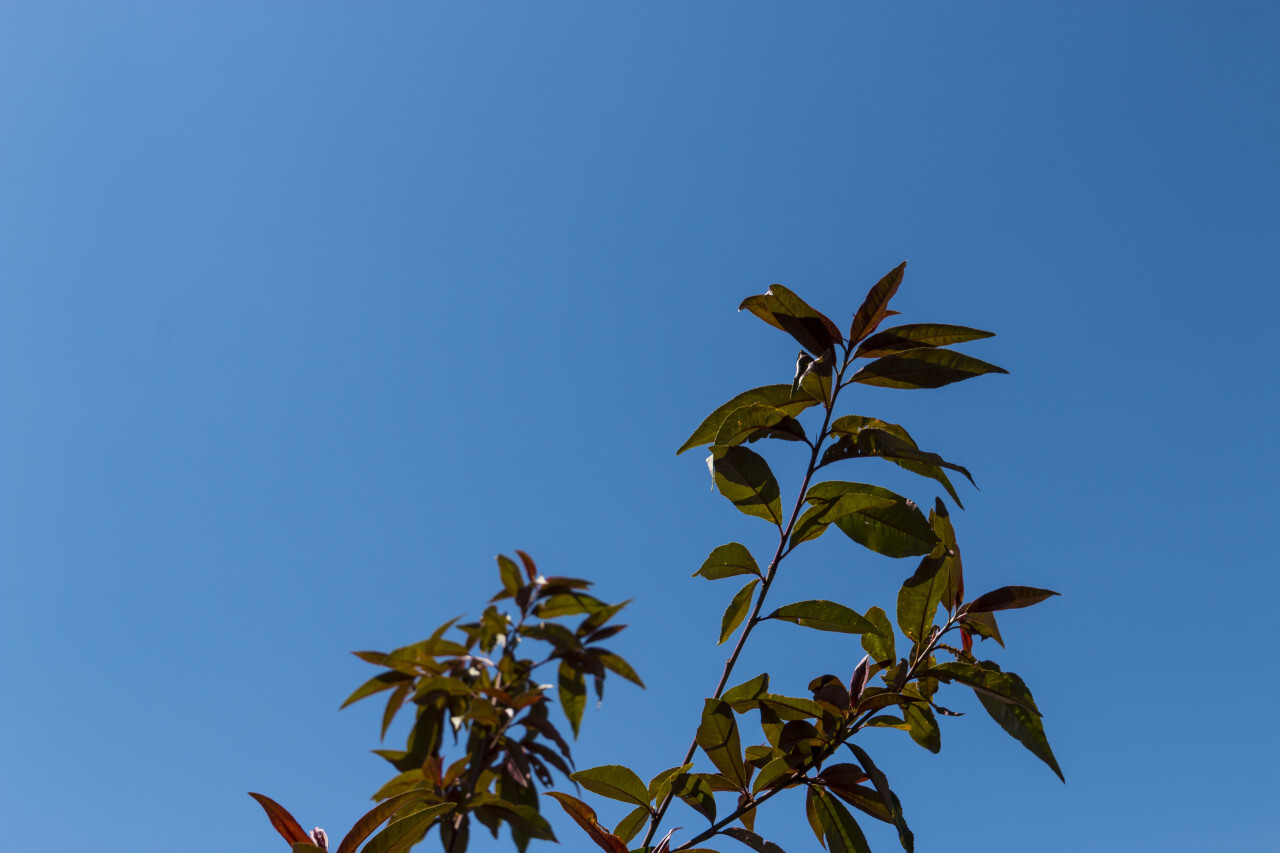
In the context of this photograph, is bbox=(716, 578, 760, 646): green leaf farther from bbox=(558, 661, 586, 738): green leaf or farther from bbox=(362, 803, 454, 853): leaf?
bbox=(558, 661, 586, 738): green leaf

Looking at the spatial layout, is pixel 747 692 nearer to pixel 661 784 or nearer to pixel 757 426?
pixel 661 784

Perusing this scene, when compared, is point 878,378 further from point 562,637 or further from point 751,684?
point 562,637

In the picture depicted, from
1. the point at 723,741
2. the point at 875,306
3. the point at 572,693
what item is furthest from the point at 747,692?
the point at 572,693

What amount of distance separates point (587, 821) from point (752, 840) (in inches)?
11.1

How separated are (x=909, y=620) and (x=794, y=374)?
508 millimetres

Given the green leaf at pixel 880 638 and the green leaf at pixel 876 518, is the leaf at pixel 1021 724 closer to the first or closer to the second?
the green leaf at pixel 880 638

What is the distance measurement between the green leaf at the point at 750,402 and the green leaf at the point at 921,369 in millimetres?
113

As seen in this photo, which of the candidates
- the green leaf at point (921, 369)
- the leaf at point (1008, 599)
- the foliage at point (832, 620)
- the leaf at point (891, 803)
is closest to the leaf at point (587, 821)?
the foliage at point (832, 620)

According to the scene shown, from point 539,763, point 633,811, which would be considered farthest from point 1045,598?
point 539,763

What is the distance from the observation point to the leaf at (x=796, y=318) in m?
1.39

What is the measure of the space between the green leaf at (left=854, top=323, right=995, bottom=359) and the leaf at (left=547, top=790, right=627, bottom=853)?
3.16 ft

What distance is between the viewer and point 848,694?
1.35m

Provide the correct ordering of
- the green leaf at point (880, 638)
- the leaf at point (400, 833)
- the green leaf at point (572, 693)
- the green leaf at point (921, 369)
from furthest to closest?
the green leaf at point (572, 693) < the green leaf at point (880, 638) < the green leaf at point (921, 369) < the leaf at point (400, 833)

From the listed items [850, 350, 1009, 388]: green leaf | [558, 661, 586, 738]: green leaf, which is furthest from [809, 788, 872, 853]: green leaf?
[558, 661, 586, 738]: green leaf
